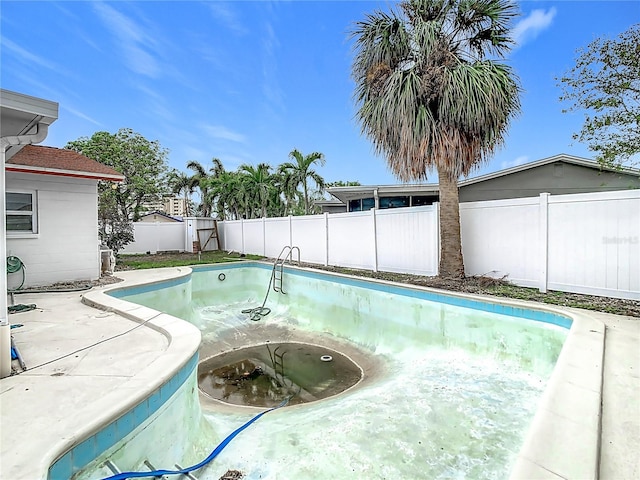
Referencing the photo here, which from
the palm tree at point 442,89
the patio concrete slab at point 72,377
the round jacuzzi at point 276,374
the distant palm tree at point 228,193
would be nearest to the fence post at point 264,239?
the distant palm tree at point 228,193

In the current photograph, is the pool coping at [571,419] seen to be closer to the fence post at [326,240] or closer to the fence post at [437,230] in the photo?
the fence post at [437,230]

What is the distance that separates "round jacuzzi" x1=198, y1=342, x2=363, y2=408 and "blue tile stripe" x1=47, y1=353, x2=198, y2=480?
2.37 meters

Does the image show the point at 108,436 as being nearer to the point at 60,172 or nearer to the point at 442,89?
the point at 60,172

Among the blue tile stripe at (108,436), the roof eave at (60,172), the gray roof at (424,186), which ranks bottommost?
the blue tile stripe at (108,436)

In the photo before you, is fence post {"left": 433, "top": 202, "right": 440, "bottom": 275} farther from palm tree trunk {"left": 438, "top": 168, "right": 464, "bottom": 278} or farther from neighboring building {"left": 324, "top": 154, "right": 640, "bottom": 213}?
neighboring building {"left": 324, "top": 154, "right": 640, "bottom": 213}

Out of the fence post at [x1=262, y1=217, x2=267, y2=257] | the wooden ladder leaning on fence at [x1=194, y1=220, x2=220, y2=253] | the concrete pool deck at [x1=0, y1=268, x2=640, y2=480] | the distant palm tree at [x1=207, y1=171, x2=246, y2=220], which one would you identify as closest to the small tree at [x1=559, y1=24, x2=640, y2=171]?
the concrete pool deck at [x1=0, y1=268, x2=640, y2=480]

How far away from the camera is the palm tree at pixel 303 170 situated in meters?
18.7

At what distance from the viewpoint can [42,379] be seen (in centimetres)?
288

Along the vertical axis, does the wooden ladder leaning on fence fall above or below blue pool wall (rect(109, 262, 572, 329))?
above

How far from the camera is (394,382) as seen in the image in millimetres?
4723

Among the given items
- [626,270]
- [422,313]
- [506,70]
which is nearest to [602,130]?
[506,70]

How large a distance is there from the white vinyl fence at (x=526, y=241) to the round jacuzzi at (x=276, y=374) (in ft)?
11.6

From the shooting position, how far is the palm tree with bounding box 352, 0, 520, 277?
268 inches

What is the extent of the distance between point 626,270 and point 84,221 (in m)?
11.0
